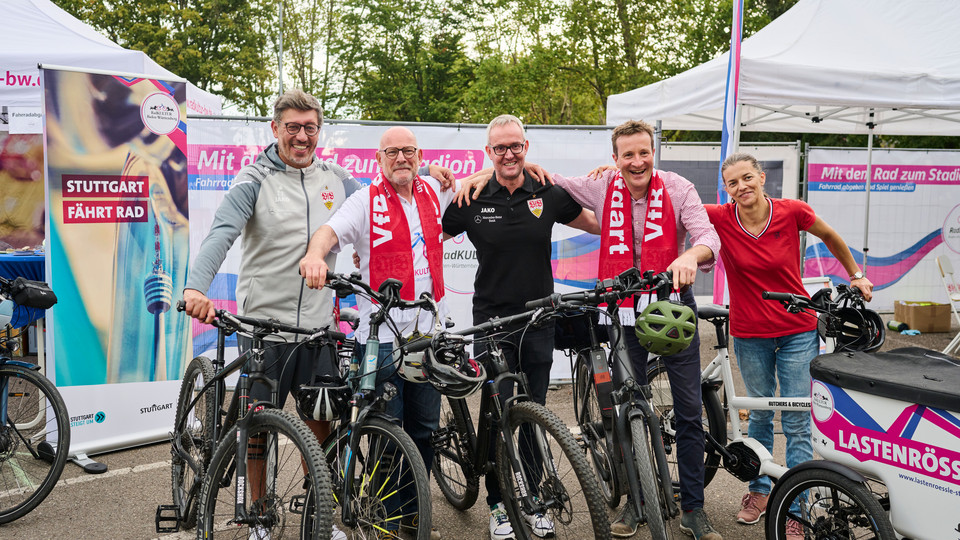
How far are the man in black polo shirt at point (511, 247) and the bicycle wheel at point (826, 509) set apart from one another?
1160mm

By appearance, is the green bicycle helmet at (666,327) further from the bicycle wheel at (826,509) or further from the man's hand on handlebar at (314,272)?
the man's hand on handlebar at (314,272)

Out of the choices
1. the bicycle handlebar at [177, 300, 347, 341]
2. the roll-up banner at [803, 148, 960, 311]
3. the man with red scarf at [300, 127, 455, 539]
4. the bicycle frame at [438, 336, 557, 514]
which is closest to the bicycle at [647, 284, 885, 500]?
the bicycle frame at [438, 336, 557, 514]

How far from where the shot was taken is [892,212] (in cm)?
1068

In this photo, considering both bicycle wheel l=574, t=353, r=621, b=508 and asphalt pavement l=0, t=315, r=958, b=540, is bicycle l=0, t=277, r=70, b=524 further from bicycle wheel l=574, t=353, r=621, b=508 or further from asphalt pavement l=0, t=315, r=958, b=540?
bicycle wheel l=574, t=353, r=621, b=508

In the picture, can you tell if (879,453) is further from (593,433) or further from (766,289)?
(766,289)

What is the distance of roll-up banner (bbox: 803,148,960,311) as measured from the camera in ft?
34.4

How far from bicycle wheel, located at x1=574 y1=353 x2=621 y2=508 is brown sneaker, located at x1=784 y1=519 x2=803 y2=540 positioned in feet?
2.31

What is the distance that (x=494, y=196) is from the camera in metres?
3.66

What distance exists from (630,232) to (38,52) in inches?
231

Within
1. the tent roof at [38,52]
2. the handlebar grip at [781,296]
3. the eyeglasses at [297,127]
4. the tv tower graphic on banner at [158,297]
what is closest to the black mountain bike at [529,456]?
the handlebar grip at [781,296]

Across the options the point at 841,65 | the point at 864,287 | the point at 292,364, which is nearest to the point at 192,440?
the point at 292,364

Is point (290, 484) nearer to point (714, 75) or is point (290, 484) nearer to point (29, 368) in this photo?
point (29, 368)

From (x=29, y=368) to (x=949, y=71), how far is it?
24.2ft

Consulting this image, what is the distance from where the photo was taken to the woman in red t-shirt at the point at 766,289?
3811 millimetres
